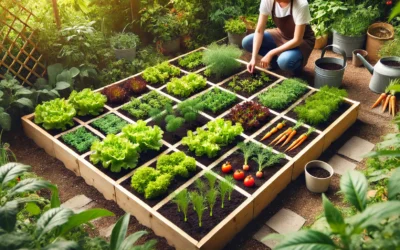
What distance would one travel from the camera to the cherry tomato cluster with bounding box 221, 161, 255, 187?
3432mm

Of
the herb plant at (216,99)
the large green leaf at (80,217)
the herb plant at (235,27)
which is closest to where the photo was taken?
the large green leaf at (80,217)

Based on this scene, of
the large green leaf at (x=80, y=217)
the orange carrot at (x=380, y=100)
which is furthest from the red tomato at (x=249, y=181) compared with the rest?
the orange carrot at (x=380, y=100)

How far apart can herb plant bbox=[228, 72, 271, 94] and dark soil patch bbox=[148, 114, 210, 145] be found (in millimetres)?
679

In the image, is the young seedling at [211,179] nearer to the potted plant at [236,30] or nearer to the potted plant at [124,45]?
the potted plant at [124,45]

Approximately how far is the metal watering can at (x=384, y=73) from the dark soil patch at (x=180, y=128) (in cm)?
203

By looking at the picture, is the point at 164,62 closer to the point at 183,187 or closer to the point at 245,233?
the point at 183,187

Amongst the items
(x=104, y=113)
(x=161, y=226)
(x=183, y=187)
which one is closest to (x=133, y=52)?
(x=104, y=113)

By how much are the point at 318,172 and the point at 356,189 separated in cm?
201

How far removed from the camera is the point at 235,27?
585cm

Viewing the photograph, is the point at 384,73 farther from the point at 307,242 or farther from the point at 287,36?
the point at 307,242

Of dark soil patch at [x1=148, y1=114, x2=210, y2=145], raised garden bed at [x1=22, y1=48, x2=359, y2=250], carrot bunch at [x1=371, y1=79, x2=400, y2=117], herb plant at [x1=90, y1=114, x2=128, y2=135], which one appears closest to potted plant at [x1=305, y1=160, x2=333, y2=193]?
raised garden bed at [x1=22, y1=48, x2=359, y2=250]

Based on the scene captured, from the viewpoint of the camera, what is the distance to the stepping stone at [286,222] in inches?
130

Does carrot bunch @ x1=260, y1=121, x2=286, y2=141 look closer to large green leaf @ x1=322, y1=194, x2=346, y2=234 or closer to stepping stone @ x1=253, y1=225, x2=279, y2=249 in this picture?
stepping stone @ x1=253, y1=225, x2=279, y2=249

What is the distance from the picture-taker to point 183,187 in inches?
135
